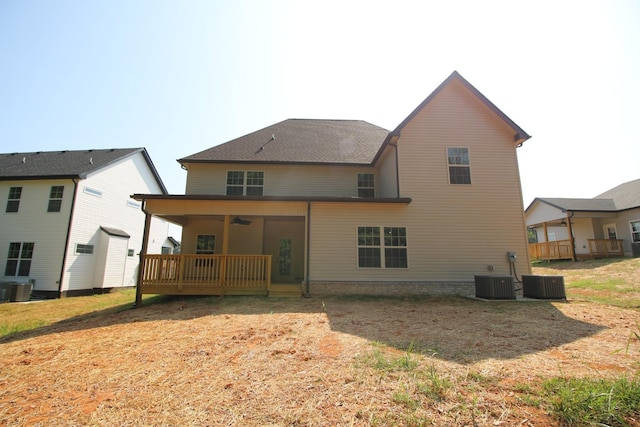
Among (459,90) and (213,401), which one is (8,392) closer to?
(213,401)

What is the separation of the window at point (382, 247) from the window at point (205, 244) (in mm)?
7347

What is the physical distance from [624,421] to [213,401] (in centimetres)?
403

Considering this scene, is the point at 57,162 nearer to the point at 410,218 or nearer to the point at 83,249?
the point at 83,249

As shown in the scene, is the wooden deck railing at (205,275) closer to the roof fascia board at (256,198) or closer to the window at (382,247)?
the roof fascia board at (256,198)

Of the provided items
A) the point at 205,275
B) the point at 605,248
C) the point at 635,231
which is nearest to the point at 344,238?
the point at 205,275

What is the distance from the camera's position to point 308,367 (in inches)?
159

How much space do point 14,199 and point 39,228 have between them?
2.57 metres

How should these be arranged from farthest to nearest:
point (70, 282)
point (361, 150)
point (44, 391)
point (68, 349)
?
point (361, 150) < point (70, 282) < point (68, 349) < point (44, 391)

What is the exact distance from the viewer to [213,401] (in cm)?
314

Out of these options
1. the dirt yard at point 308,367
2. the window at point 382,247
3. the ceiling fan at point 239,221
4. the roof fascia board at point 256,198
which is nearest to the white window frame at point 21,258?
the roof fascia board at point 256,198

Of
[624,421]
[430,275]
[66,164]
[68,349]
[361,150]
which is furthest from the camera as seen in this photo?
[66,164]

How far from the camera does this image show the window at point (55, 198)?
48.0 ft

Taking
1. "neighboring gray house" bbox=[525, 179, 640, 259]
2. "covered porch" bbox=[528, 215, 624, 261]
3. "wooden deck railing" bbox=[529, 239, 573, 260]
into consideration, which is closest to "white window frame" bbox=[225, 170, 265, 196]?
"covered porch" bbox=[528, 215, 624, 261]

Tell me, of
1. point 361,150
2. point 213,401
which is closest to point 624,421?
point 213,401
